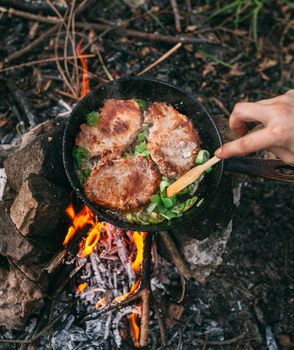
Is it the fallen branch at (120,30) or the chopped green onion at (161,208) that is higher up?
the fallen branch at (120,30)

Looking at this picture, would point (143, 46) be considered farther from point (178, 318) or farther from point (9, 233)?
point (178, 318)

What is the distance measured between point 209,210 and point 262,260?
0.95 m

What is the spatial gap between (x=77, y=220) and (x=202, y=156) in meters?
1.20

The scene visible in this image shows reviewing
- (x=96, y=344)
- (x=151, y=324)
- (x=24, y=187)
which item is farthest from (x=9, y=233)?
(x=151, y=324)

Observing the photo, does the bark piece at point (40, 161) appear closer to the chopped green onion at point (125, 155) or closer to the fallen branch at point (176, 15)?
the chopped green onion at point (125, 155)

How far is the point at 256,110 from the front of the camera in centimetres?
245

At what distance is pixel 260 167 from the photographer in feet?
10.6

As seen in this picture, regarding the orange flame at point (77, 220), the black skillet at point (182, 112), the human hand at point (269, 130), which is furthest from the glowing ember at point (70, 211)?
the human hand at point (269, 130)

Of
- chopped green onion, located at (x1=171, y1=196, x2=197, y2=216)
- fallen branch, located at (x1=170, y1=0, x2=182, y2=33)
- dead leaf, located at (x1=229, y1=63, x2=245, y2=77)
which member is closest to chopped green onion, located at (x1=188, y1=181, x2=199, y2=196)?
chopped green onion, located at (x1=171, y1=196, x2=197, y2=216)

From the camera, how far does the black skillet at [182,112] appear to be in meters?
3.16

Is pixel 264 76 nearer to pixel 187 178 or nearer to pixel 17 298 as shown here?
pixel 187 178

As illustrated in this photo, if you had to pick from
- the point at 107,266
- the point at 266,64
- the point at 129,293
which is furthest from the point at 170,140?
the point at 266,64

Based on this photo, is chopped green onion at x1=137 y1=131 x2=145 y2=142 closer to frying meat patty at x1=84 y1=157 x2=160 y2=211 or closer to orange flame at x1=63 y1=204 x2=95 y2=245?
frying meat patty at x1=84 y1=157 x2=160 y2=211

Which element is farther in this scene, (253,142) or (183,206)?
(183,206)
